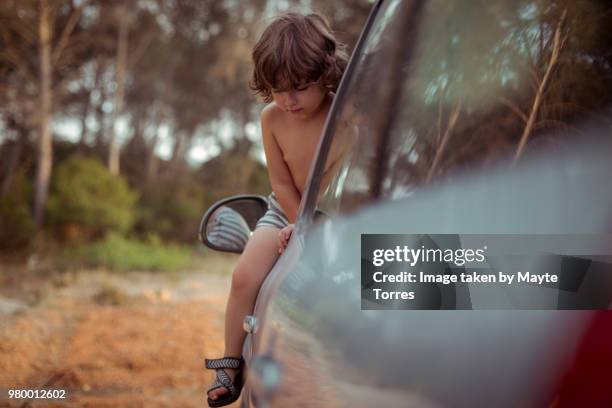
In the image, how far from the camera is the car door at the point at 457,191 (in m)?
0.94

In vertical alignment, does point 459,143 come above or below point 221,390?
above

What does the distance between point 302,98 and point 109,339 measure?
5182 mm

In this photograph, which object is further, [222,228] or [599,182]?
[222,228]

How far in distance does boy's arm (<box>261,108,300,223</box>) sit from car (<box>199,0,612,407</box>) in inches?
33.2

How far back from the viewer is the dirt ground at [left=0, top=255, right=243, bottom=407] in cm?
486

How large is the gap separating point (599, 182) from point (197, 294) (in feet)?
31.9

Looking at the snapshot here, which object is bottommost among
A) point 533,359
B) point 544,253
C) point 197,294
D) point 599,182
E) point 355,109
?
point 197,294

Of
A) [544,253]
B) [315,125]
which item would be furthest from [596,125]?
[315,125]

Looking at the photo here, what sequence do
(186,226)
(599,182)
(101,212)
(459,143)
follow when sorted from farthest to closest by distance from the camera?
1. (186,226)
2. (101,212)
3. (459,143)
4. (599,182)

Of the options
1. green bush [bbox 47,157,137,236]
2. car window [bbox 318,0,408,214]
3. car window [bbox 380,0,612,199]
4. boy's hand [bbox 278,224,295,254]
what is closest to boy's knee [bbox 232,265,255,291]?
boy's hand [bbox 278,224,295,254]

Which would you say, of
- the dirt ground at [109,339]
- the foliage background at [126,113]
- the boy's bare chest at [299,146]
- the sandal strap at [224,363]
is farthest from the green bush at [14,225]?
the sandal strap at [224,363]

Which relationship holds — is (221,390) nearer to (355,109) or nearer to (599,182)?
(355,109)

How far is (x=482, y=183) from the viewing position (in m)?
1.09

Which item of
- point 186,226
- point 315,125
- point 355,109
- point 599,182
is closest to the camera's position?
point 599,182
